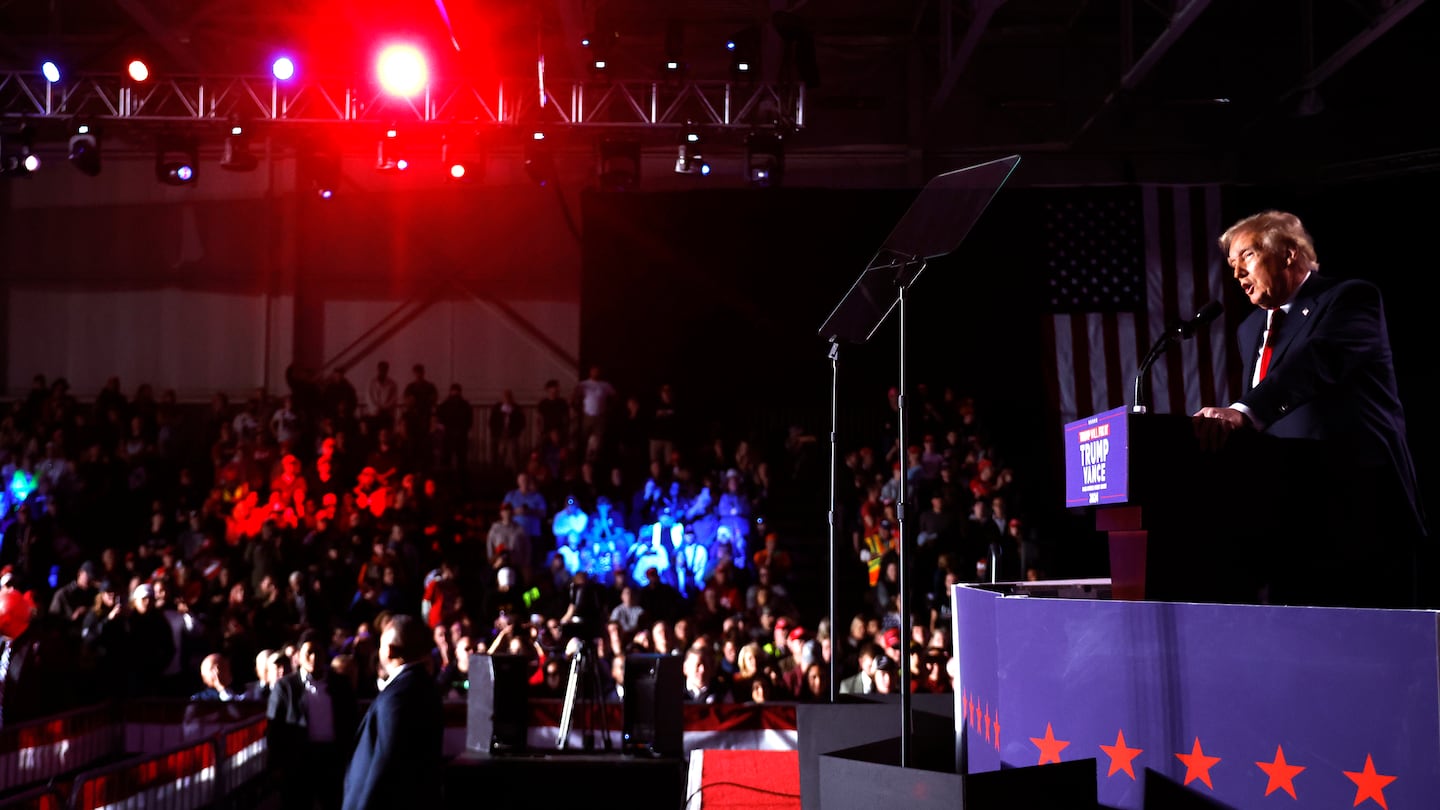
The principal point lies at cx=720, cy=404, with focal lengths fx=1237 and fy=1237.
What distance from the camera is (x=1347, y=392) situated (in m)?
2.97

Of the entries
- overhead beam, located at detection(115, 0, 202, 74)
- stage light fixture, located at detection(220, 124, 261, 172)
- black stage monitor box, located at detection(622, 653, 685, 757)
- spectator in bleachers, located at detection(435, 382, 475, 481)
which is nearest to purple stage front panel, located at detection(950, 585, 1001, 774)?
black stage monitor box, located at detection(622, 653, 685, 757)

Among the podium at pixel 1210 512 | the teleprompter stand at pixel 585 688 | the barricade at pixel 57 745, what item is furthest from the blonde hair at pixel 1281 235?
the barricade at pixel 57 745

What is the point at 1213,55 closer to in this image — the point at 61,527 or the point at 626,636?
the point at 626,636

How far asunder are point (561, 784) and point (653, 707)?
745 millimetres

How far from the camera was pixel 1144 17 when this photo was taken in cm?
1689

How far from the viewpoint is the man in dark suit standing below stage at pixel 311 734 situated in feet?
26.1

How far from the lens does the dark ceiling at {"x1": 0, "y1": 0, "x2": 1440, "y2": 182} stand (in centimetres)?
1419

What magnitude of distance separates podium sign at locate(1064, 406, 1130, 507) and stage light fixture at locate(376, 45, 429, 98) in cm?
1087

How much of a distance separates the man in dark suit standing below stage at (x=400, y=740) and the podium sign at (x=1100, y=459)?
10.0ft

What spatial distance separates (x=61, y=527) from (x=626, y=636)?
731 cm

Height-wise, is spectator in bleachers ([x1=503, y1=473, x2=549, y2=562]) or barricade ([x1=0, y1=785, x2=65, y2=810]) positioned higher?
spectator in bleachers ([x1=503, y1=473, x2=549, y2=562])

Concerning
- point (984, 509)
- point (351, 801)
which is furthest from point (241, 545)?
point (351, 801)

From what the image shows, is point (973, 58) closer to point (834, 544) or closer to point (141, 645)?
point (141, 645)

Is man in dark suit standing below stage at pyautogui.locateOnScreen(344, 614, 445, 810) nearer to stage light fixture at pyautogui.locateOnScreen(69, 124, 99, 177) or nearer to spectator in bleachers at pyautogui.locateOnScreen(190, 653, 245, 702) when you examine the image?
spectator in bleachers at pyautogui.locateOnScreen(190, 653, 245, 702)
